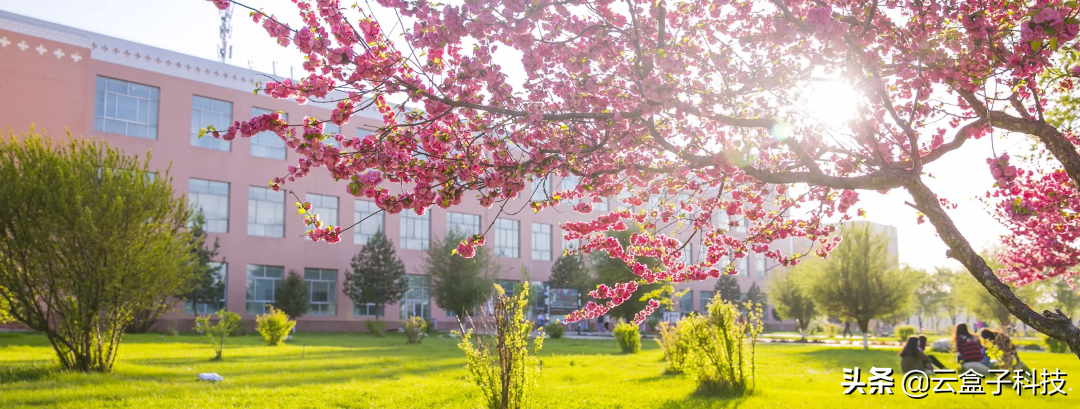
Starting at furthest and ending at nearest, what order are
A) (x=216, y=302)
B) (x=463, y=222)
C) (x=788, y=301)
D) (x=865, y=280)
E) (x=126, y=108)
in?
(x=463, y=222)
(x=788, y=301)
(x=216, y=302)
(x=126, y=108)
(x=865, y=280)

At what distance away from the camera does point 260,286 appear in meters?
35.5

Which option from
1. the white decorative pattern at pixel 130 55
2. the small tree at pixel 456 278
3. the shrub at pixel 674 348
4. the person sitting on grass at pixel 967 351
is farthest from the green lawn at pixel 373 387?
the small tree at pixel 456 278

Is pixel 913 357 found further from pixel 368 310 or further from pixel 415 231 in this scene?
pixel 415 231

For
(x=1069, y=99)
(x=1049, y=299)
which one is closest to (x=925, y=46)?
(x=1069, y=99)

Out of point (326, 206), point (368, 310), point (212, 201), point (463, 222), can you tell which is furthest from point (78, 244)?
point (463, 222)

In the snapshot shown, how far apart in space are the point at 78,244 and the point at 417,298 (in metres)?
30.7

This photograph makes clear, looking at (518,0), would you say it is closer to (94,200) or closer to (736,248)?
(736,248)

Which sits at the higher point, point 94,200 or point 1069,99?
point 1069,99

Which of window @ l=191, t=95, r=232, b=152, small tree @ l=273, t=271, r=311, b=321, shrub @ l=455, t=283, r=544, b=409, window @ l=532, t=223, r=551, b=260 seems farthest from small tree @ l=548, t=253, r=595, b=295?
shrub @ l=455, t=283, r=544, b=409

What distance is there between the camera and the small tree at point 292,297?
34.2m

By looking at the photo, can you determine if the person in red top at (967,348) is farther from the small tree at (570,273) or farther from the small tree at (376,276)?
the small tree at (570,273)

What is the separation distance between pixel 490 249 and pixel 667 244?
36531 mm

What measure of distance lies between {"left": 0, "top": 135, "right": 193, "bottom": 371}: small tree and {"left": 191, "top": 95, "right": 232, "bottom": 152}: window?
74.5ft

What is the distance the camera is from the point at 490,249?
43.0 m
